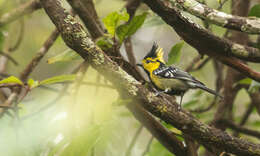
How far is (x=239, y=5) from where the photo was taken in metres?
2.52

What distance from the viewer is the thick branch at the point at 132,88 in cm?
118

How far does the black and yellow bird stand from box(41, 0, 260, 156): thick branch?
0.59 metres

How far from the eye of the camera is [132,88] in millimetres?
1285

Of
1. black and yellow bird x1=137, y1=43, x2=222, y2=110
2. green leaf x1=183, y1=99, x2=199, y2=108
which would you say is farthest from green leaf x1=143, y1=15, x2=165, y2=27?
green leaf x1=183, y1=99, x2=199, y2=108

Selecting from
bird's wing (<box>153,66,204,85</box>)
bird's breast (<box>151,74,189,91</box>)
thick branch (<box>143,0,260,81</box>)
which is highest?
thick branch (<box>143,0,260,81</box>)

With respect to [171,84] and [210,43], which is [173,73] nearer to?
[171,84]

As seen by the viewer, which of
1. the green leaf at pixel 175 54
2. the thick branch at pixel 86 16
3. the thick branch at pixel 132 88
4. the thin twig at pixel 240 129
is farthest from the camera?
the thin twig at pixel 240 129

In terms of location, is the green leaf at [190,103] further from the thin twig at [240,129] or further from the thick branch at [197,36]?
the thick branch at [197,36]

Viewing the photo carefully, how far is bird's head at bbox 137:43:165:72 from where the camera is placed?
209cm

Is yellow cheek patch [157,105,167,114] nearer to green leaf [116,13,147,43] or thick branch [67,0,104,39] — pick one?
green leaf [116,13,147,43]

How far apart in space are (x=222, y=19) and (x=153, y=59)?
827 mm

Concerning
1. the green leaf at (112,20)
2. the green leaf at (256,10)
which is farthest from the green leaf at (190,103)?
the green leaf at (112,20)

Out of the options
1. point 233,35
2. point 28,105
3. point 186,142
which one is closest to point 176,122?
point 186,142

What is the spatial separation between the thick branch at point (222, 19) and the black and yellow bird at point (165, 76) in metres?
0.69
